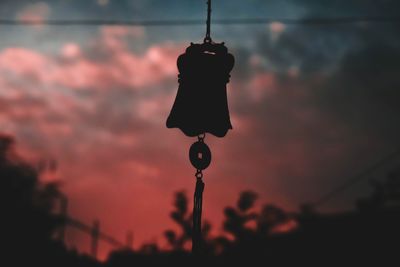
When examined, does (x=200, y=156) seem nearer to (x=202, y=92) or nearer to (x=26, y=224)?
(x=202, y=92)

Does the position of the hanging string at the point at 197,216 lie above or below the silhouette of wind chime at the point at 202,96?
below

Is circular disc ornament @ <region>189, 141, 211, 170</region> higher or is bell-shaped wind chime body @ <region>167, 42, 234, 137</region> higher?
bell-shaped wind chime body @ <region>167, 42, 234, 137</region>

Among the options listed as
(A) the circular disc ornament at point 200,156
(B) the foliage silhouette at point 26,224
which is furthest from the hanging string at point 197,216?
(B) the foliage silhouette at point 26,224

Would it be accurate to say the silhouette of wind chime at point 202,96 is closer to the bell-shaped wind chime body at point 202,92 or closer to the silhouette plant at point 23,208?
the bell-shaped wind chime body at point 202,92

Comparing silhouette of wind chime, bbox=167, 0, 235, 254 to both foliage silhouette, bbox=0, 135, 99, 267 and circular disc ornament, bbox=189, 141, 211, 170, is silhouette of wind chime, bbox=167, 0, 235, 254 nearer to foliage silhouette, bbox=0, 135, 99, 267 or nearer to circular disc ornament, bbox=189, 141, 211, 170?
circular disc ornament, bbox=189, 141, 211, 170

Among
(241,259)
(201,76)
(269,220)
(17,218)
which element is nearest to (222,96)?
(201,76)

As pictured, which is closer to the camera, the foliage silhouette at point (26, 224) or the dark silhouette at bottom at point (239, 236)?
the dark silhouette at bottom at point (239, 236)

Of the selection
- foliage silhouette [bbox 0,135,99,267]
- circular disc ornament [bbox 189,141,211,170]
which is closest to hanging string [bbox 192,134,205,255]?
circular disc ornament [bbox 189,141,211,170]

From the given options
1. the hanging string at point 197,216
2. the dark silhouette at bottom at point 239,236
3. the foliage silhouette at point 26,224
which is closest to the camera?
the hanging string at point 197,216

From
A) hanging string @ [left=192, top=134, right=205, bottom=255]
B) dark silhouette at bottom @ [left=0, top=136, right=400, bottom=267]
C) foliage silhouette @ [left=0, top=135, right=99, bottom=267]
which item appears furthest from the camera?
foliage silhouette @ [left=0, top=135, right=99, bottom=267]

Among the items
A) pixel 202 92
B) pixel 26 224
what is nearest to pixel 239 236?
pixel 26 224

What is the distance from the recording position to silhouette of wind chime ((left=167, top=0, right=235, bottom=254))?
17.5 ft

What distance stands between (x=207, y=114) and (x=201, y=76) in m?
0.37

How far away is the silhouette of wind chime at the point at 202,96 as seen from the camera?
17.5 ft
